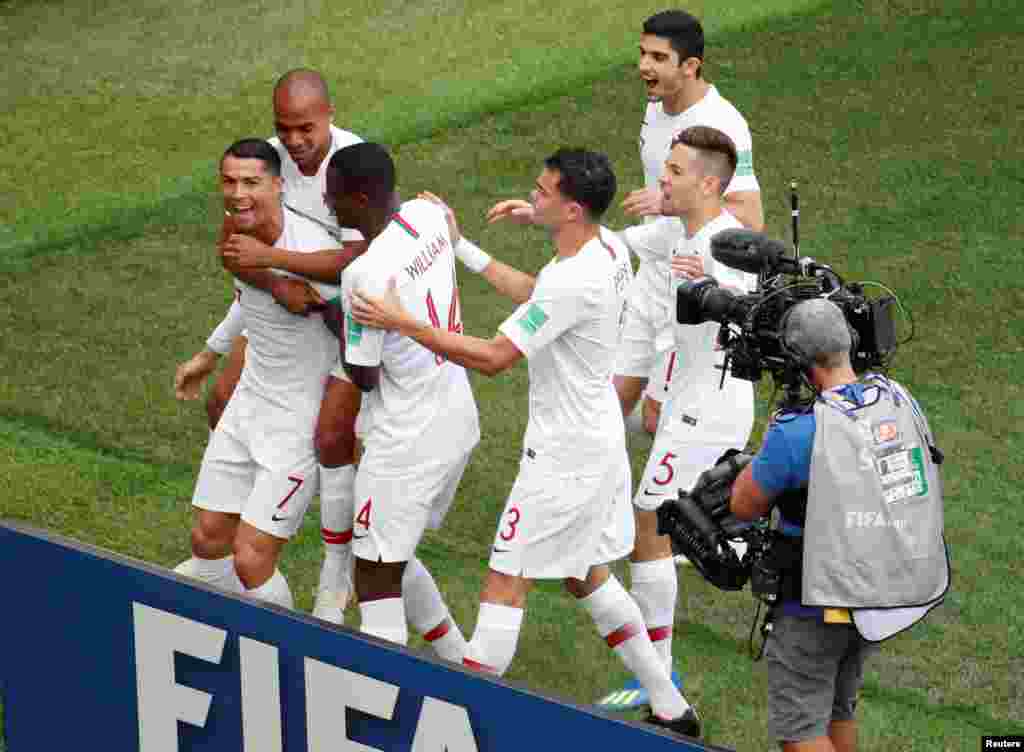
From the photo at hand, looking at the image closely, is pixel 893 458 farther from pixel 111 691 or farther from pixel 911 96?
pixel 911 96

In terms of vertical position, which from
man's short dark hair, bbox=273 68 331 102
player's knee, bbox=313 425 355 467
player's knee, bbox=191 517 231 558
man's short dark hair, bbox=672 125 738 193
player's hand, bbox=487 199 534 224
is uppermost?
man's short dark hair, bbox=273 68 331 102

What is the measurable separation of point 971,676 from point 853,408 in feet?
7.55

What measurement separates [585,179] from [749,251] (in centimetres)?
63

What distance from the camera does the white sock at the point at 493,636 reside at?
21.0 feet

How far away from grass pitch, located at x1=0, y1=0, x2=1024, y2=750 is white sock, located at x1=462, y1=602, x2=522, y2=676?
771 millimetres

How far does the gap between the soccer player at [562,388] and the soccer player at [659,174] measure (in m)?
1.17

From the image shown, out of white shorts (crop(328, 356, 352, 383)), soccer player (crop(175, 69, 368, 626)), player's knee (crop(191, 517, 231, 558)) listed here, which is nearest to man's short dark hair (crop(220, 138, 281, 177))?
soccer player (crop(175, 69, 368, 626))

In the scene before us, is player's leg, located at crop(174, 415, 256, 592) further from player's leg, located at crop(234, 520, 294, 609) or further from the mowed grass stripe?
the mowed grass stripe

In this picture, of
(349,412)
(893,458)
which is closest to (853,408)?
(893,458)

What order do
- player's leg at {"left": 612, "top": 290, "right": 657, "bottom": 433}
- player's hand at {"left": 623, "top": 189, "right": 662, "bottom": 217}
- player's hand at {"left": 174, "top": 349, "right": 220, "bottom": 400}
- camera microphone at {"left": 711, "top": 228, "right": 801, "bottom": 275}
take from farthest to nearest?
player's leg at {"left": 612, "top": 290, "right": 657, "bottom": 433} < player's hand at {"left": 174, "top": 349, "right": 220, "bottom": 400} < player's hand at {"left": 623, "top": 189, "right": 662, "bottom": 217} < camera microphone at {"left": 711, "top": 228, "right": 801, "bottom": 275}

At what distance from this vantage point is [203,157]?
1363 cm

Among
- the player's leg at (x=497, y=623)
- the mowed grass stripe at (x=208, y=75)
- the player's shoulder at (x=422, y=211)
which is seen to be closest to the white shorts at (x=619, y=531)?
the player's leg at (x=497, y=623)

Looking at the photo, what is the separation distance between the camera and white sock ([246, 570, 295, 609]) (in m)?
6.80

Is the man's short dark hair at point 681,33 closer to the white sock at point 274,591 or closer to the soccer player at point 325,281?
the soccer player at point 325,281
